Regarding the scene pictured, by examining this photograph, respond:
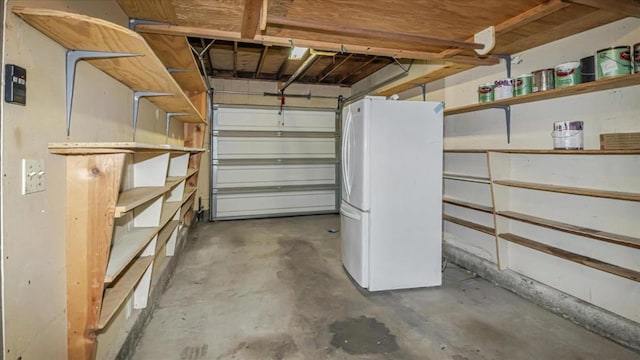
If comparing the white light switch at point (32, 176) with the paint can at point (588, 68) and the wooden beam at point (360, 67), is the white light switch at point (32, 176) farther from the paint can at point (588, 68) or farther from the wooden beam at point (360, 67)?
the wooden beam at point (360, 67)

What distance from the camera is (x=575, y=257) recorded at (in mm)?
2422

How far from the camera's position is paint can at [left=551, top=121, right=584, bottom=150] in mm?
2299

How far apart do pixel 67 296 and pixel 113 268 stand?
19 centimetres

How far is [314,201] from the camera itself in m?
6.74

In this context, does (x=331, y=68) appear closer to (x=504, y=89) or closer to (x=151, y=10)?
(x=504, y=89)

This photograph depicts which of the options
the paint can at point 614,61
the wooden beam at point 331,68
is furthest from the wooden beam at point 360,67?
the paint can at point 614,61

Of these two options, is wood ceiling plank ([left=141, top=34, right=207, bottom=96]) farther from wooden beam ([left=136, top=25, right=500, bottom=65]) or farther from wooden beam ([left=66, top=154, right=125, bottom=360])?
wooden beam ([left=66, top=154, right=125, bottom=360])

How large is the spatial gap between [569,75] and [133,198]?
2969 millimetres

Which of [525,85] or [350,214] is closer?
[525,85]

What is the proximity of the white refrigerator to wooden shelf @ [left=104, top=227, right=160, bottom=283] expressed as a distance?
5.75 feet

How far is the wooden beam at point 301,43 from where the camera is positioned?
229 cm

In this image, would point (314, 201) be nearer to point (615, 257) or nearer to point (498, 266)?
point (498, 266)

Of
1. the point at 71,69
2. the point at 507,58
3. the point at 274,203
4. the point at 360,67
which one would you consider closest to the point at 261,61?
the point at 360,67

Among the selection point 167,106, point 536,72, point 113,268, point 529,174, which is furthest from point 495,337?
point 167,106
